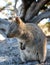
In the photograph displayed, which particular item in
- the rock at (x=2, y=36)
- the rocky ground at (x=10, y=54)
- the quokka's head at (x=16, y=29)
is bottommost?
the rocky ground at (x=10, y=54)

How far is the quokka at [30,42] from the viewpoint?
3.53 m

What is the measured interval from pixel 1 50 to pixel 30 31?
1.01m

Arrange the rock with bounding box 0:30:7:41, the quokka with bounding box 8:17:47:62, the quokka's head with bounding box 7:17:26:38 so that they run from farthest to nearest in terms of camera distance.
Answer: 1. the rock with bounding box 0:30:7:41
2. the quokka with bounding box 8:17:47:62
3. the quokka's head with bounding box 7:17:26:38

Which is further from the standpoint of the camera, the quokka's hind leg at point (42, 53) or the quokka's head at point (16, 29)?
the quokka's hind leg at point (42, 53)

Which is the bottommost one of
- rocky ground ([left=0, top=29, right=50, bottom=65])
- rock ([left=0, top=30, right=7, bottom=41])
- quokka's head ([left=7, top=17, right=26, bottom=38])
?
rocky ground ([left=0, top=29, right=50, bottom=65])

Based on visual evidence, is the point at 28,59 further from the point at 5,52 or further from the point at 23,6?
the point at 23,6

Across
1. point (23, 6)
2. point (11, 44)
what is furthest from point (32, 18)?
point (11, 44)

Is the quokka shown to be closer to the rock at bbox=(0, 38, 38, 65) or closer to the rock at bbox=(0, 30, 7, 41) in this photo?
the rock at bbox=(0, 38, 38, 65)

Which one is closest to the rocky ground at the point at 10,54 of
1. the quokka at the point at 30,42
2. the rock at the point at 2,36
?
the quokka at the point at 30,42

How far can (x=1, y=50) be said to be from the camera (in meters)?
4.44

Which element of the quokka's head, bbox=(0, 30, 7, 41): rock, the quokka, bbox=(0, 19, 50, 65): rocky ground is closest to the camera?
the quokka's head

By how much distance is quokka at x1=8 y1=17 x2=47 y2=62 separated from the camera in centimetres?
353

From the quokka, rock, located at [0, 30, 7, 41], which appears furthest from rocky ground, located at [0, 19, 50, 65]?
rock, located at [0, 30, 7, 41]

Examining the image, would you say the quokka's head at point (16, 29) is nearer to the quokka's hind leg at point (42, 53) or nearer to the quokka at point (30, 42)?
the quokka at point (30, 42)
